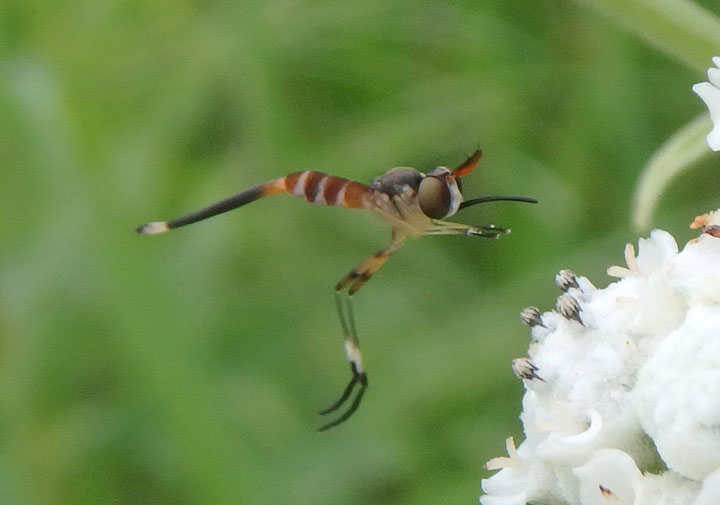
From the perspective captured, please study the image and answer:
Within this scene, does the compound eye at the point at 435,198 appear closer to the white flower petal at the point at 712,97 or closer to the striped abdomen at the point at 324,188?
the striped abdomen at the point at 324,188

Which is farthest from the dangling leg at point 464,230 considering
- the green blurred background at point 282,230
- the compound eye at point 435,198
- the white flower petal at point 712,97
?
the green blurred background at point 282,230

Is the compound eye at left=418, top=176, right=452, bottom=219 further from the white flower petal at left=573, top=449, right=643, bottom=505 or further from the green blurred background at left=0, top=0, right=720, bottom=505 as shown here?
the green blurred background at left=0, top=0, right=720, bottom=505

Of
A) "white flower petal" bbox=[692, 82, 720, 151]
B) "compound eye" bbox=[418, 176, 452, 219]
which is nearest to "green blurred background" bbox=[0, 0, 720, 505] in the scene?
"compound eye" bbox=[418, 176, 452, 219]

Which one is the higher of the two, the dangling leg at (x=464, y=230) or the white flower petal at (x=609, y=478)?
the dangling leg at (x=464, y=230)

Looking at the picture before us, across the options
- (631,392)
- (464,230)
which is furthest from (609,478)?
(464,230)

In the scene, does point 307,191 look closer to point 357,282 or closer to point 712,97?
point 357,282
